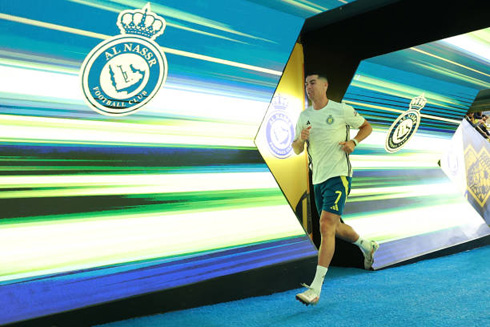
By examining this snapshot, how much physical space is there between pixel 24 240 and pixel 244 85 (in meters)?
1.77

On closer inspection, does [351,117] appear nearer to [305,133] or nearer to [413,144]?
[305,133]

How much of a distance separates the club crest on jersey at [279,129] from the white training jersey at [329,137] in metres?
1.22

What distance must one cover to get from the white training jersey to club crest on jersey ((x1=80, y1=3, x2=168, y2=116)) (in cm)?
116

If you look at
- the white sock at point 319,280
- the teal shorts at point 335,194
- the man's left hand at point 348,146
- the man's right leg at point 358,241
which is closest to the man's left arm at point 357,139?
the man's left hand at point 348,146

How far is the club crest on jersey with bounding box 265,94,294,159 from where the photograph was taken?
170 inches

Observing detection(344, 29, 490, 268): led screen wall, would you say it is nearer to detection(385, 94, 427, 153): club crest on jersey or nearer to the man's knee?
detection(385, 94, 427, 153): club crest on jersey

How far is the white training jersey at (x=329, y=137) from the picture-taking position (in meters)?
2.97

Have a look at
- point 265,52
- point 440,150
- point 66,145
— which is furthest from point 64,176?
point 440,150

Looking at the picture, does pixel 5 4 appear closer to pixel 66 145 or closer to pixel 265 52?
pixel 66 145

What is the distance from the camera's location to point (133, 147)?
263cm

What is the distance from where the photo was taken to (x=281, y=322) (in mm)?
2377

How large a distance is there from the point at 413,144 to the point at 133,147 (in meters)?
3.77

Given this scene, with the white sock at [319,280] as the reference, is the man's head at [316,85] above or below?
above

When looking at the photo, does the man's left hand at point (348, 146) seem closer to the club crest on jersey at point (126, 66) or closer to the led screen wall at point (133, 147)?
the led screen wall at point (133, 147)
